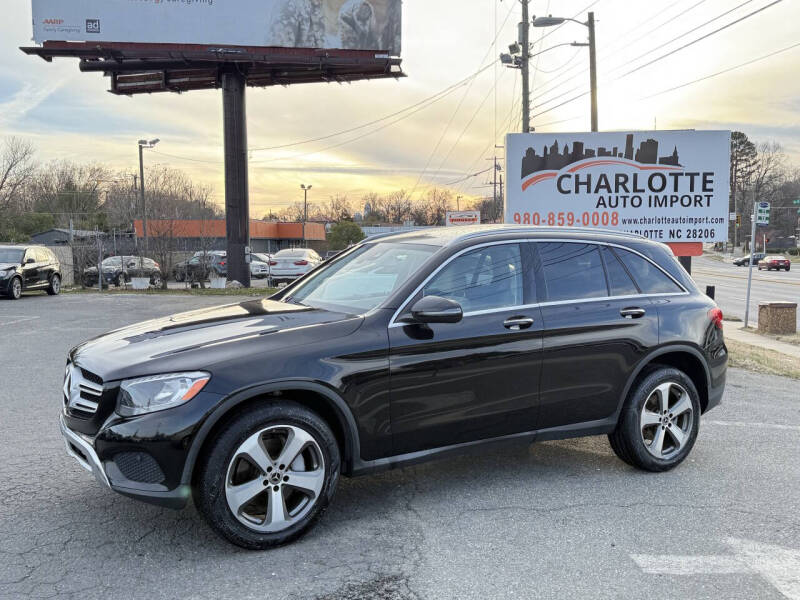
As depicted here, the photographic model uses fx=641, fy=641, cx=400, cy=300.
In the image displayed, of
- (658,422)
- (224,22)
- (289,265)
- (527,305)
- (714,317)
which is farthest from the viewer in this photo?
(289,265)

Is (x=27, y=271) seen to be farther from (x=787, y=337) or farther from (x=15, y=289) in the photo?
(x=787, y=337)

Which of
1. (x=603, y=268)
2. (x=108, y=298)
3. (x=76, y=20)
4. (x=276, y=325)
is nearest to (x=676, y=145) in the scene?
(x=603, y=268)

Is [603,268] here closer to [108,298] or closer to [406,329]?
[406,329]

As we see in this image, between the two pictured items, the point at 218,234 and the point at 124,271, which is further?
the point at 218,234

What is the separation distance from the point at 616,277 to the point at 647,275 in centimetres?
33

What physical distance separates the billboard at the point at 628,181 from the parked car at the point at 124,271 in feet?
53.4

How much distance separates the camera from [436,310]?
12.0ft

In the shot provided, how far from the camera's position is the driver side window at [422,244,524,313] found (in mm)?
4090

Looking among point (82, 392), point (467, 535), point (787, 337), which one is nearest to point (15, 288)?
point (82, 392)

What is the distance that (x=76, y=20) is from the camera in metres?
23.1

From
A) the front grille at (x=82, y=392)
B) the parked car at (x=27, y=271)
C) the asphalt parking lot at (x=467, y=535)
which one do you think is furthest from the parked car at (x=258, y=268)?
the front grille at (x=82, y=392)

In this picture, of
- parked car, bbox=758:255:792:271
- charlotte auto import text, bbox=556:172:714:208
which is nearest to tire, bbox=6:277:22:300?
charlotte auto import text, bbox=556:172:714:208

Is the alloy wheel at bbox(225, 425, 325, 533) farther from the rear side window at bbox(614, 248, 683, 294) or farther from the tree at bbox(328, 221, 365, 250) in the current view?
the tree at bbox(328, 221, 365, 250)

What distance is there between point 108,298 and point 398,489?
16.8 m
